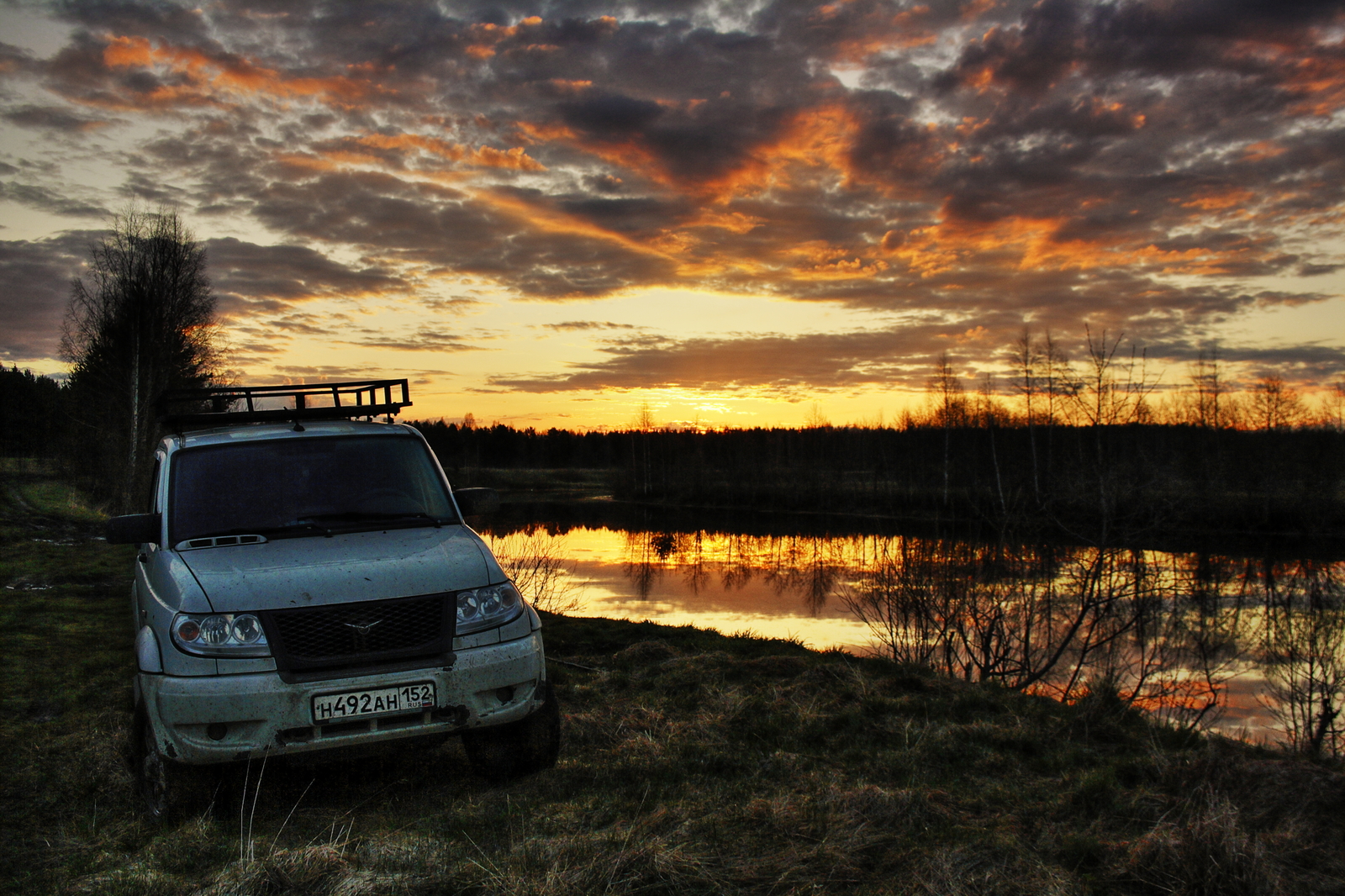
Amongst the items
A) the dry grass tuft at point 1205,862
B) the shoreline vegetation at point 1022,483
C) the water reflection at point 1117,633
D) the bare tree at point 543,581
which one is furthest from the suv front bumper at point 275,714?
the bare tree at point 543,581

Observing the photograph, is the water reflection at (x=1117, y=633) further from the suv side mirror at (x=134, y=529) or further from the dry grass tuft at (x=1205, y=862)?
the suv side mirror at (x=134, y=529)

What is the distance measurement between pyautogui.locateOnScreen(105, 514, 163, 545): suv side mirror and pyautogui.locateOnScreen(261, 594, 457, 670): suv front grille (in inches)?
57.8

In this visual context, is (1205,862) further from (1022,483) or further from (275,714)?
(1022,483)

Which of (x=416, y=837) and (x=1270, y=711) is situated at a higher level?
(x=416, y=837)

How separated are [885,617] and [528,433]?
404 feet

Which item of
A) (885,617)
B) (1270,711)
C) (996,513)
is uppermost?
(996,513)

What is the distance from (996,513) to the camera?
1277 centimetres

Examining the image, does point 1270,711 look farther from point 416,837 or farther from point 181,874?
point 181,874

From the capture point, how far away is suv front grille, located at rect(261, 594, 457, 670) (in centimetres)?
372

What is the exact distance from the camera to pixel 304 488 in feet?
15.8

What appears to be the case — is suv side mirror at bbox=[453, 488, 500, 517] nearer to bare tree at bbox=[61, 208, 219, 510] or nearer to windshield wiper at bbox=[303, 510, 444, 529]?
windshield wiper at bbox=[303, 510, 444, 529]

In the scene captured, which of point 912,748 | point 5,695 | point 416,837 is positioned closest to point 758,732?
point 912,748

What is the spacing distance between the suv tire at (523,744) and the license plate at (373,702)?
0.54 m

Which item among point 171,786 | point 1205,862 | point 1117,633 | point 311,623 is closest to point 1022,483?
point 1117,633
